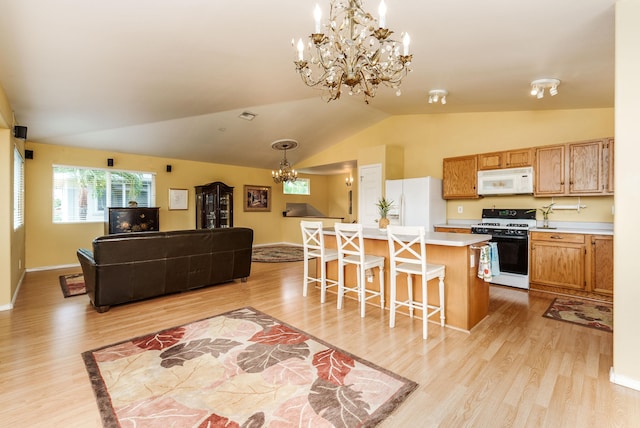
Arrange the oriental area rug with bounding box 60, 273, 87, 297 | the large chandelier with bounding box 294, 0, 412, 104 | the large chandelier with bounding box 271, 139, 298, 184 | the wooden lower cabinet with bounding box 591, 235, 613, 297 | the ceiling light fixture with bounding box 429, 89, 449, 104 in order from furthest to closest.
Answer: the large chandelier with bounding box 271, 139, 298, 184
the oriental area rug with bounding box 60, 273, 87, 297
the ceiling light fixture with bounding box 429, 89, 449, 104
the wooden lower cabinet with bounding box 591, 235, 613, 297
the large chandelier with bounding box 294, 0, 412, 104

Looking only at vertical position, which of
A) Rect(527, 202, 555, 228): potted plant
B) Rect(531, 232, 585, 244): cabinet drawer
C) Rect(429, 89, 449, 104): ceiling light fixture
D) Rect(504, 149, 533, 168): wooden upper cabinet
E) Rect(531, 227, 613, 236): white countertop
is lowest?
Rect(531, 232, 585, 244): cabinet drawer

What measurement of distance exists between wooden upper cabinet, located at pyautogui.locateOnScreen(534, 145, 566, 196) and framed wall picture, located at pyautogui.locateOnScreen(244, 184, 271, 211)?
6673 millimetres

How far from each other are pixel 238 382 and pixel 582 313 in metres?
3.82

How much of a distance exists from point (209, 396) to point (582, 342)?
125 inches

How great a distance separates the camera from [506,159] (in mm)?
4766

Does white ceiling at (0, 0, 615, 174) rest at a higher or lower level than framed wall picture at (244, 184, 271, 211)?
higher

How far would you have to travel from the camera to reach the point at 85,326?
10.0ft

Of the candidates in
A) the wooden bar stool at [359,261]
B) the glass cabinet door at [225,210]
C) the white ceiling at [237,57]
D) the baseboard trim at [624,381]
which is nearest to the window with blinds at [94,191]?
the white ceiling at [237,57]

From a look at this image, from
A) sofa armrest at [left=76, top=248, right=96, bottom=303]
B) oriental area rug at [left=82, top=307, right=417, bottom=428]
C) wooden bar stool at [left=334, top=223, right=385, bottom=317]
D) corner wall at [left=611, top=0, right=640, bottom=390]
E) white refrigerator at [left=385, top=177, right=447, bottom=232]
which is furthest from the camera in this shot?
white refrigerator at [left=385, top=177, right=447, bottom=232]

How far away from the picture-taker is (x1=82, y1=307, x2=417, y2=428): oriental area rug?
5.68 ft

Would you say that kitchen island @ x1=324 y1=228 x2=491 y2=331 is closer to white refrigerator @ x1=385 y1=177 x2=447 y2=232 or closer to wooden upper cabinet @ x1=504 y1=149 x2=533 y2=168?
white refrigerator @ x1=385 y1=177 x2=447 y2=232

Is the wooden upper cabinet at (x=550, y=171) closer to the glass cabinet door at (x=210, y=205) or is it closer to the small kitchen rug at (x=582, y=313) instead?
the small kitchen rug at (x=582, y=313)

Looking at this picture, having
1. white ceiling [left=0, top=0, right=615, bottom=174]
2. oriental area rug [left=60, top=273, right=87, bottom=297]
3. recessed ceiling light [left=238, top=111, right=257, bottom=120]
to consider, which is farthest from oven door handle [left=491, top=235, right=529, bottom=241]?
oriental area rug [left=60, top=273, right=87, bottom=297]

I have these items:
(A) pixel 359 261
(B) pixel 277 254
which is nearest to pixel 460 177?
(A) pixel 359 261
